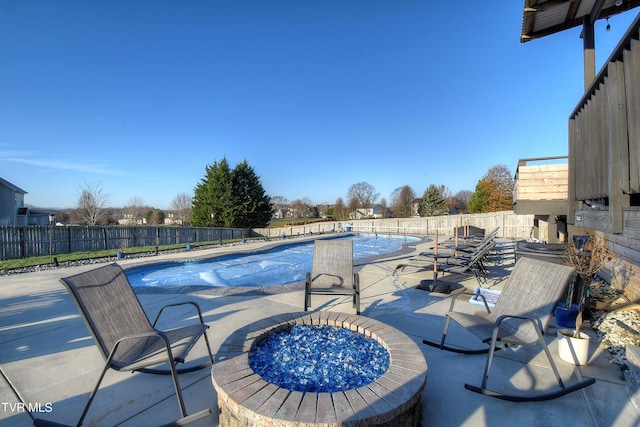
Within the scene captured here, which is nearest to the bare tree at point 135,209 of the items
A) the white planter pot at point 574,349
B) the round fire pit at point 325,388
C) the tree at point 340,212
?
the tree at point 340,212

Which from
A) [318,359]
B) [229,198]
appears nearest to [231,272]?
[318,359]

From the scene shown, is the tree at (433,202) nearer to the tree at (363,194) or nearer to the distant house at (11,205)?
the tree at (363,194)

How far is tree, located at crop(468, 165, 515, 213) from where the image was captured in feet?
83.8

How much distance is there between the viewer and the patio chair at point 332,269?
161 inches

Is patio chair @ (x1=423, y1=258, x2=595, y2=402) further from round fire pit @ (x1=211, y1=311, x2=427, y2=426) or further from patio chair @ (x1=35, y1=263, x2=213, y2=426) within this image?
patio chair @ (x1=35, y1=263, x2=213, y2=426)

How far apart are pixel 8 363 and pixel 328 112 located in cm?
1949

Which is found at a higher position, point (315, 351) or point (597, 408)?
point (315, 351)

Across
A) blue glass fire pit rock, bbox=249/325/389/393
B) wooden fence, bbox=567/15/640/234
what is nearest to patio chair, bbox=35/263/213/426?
blue glass fire pit rock, bbox=249/325/389/393

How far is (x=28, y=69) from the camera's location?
10.8 meters

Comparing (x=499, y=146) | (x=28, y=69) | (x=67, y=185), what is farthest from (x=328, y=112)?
(x=67, y=185)

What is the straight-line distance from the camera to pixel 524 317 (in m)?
2.16

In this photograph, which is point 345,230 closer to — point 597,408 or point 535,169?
point 535,169

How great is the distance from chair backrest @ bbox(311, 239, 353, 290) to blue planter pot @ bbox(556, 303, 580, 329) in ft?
8.11

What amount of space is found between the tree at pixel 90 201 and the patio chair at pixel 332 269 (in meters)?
30.1
